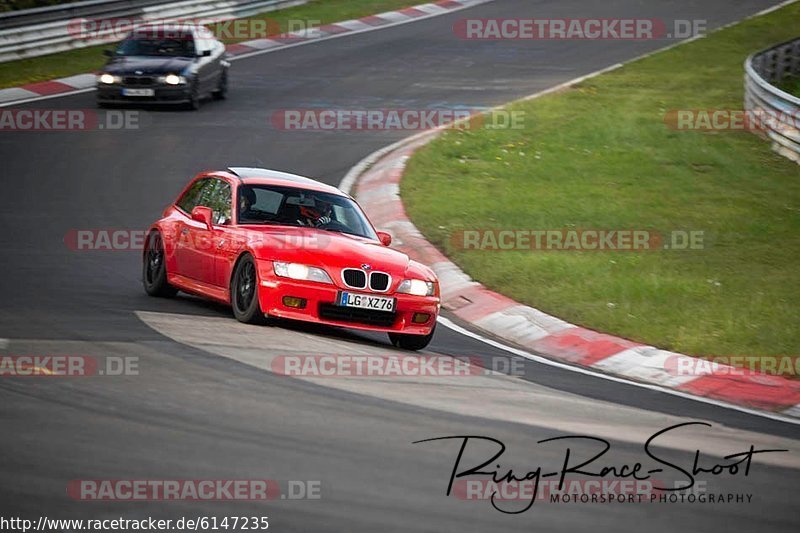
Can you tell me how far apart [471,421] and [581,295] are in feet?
18.2

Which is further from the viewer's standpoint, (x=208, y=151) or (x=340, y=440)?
(x=208, y=151)

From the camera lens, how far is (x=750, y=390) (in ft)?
34.9

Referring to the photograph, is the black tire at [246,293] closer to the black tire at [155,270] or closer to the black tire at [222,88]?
the black tire at [155,270]

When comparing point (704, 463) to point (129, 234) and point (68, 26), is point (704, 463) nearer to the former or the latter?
point (129, 234)

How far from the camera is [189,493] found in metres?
6.33

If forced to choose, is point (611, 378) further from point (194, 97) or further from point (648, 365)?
point (194, 97)

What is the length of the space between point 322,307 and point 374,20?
26.0m

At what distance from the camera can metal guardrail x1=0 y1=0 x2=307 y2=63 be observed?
89.9 ft

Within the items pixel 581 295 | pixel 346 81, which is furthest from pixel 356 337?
pixel 346 81

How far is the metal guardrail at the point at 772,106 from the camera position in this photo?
21.0m
